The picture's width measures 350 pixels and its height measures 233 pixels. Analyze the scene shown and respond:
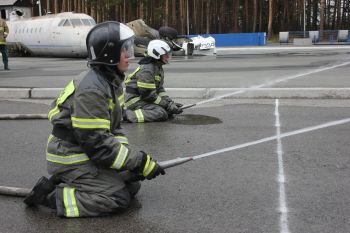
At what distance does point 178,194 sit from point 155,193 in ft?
0.69

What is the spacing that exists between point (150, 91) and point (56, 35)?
19051mm

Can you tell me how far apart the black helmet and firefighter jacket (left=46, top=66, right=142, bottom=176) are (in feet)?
0.31

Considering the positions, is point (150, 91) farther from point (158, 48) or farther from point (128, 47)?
point (128, 47)

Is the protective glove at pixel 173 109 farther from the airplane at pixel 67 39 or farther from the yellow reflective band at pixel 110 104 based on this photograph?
the airplane at pixel 67 39

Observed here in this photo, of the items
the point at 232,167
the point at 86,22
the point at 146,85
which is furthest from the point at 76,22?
the point at 232,167

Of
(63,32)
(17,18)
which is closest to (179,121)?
(63,32)

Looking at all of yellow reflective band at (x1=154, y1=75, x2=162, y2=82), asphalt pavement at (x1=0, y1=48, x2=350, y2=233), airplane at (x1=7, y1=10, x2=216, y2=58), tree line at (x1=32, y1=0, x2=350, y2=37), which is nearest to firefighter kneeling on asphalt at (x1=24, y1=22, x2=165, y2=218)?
asphalt pavement at (x1=0, y1=48, x2=350, y2=233)

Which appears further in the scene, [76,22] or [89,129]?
[76,22]

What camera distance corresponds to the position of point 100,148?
3.54m

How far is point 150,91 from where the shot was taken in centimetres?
Answer: 758

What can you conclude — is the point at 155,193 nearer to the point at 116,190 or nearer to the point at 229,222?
the point at 116,190

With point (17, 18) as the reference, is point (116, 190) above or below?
below

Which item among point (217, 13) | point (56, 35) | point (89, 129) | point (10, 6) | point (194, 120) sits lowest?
point (194, 120)

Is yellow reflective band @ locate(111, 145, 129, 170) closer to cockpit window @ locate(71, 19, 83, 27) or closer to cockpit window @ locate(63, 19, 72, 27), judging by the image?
cockpit window @ locate(71, 19, 83, 27)
